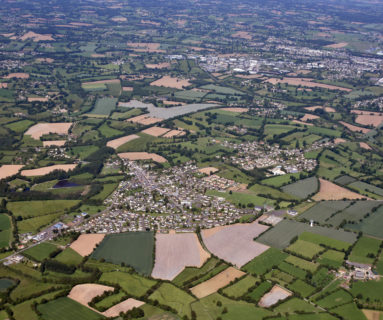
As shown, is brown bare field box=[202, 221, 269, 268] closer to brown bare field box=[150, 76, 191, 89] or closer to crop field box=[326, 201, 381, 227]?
crop field box=[326, 201, 381, 227]

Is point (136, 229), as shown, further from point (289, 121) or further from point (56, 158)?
point (289, 121)

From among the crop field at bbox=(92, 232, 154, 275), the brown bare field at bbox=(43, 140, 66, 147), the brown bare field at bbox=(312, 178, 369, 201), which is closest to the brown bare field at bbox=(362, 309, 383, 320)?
the crop field at bbox=(92, 232, 154, 275)

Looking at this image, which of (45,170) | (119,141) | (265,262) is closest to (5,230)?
(45,170)

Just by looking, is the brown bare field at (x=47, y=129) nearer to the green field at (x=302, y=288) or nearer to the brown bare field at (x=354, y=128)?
the brown bare field at (x=354, y=128)

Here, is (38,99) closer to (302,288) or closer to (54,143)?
(54,143)

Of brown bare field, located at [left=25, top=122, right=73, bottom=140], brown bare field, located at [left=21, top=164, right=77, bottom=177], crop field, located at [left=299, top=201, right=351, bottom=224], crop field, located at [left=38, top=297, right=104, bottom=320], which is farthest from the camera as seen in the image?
brown bare field, located at [left=25, top=122, right=73, bottom=140]

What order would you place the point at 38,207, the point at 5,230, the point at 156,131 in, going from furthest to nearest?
the point at 156,131
the point at 38,207
the point at 5,230
